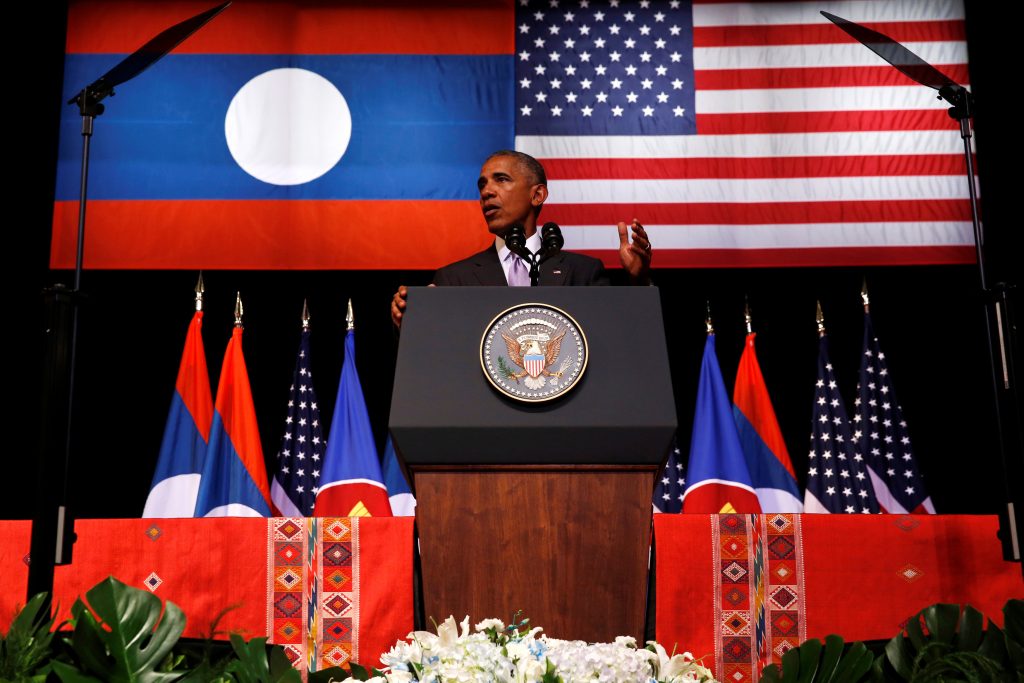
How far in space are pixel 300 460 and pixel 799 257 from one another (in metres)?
2.47

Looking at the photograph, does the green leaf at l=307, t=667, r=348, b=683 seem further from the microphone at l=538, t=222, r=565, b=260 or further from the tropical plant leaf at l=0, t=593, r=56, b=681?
the microphone at l=538, t=222, r=565, b=260

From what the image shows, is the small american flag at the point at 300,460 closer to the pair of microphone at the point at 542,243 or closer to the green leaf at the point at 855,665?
the pair of microphone at the point at 542,243

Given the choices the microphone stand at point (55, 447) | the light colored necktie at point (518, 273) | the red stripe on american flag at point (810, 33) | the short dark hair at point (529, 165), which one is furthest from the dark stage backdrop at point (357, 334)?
the microphone stand at point (55, 447)

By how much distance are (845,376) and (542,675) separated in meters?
4.43

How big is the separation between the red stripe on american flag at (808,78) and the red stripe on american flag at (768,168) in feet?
1.23

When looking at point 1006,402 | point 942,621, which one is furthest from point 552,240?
point 1006,402

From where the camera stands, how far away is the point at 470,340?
2.06 metres

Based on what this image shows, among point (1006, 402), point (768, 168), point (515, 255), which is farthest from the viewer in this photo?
point (768, 168)

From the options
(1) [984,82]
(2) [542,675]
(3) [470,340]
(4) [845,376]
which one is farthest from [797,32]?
(2) [542,675]

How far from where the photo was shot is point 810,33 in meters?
5.13

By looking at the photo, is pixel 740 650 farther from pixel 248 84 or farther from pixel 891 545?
pixel 248 84

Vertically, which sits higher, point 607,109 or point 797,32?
point 797,32

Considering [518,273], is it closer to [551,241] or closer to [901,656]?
[551,241]

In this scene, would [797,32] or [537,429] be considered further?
[797,32]
